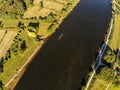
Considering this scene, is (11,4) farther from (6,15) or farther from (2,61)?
(2,61)

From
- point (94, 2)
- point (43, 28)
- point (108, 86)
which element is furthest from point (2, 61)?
point (94, 2)

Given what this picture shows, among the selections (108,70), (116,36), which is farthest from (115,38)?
(108,70)

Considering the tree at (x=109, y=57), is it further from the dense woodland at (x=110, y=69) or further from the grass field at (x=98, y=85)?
the grass field at (x=98, y=85)

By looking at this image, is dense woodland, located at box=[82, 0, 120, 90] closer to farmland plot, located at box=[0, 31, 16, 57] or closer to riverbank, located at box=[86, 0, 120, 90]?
riverbank, located at box=[86, 0, 120, 90]

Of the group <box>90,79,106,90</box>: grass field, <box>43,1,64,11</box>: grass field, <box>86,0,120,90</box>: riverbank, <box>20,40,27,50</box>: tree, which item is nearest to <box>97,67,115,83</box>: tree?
<box>86,0,120,90</box>: riverbank

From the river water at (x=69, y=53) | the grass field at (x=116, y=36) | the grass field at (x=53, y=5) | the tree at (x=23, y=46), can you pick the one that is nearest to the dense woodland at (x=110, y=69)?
the grass field at (x=116, y=36)
